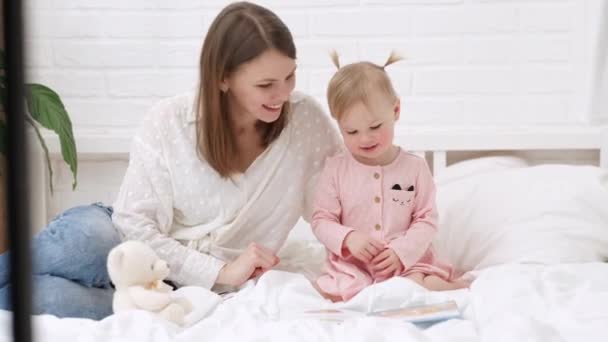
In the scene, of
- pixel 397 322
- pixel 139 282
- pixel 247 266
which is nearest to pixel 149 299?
→ pixel 139 282

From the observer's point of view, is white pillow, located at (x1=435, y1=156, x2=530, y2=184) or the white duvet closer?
the white duvet

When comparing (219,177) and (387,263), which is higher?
(219,177)

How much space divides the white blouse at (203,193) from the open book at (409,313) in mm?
295

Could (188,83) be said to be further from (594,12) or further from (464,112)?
(594,12)

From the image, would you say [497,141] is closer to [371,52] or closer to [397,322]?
[371,52]

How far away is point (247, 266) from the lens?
1316 millimetres

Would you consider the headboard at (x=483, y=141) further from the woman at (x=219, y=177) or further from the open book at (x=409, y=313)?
the open book at (x=409, y=313)

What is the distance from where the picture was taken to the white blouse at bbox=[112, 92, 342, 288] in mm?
1368

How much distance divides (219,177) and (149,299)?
12.8 inches

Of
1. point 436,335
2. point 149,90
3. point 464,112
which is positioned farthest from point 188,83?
point 436,335

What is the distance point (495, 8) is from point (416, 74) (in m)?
0.23

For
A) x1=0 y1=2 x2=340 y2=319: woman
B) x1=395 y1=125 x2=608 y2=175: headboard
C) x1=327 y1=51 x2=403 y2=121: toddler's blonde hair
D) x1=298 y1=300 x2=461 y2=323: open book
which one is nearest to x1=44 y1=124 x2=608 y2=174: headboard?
x1=395 y1=125 x2=608 y2=175: headboard

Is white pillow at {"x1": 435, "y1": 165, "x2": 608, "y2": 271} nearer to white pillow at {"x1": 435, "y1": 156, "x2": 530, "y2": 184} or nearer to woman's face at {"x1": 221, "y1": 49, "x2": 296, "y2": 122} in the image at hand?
white pillow at {"x1": 435, "y1": 156, "x2": 530, "y2": 184}

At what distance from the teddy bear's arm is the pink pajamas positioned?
0.29 meters
